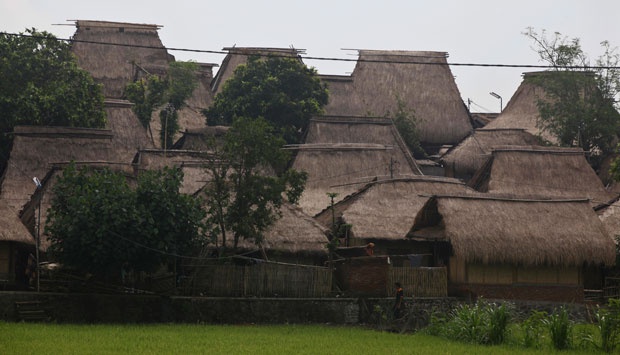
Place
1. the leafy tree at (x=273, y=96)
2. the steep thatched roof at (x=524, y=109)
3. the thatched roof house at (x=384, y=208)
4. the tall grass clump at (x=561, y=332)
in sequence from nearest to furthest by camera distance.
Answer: the tall grass clump at (x=561, y=332) → the thatched roof house at (x=384, y=208) → the leafy tree at (x=273, y=96) → the steep thatched roof at (x=524, y=109)

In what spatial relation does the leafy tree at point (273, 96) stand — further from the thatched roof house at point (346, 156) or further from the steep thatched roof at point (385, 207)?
the steep thatched roof at point (385, 207)

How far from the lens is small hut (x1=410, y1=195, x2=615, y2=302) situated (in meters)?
30.8

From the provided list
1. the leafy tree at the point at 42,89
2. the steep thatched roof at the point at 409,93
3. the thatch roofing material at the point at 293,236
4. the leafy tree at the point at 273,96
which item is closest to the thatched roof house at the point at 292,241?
the thatch roofing material at the point at 293,236

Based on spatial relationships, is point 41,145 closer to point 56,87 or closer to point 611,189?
point 56,87

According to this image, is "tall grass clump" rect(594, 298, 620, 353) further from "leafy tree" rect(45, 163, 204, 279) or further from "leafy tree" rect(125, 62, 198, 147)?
"leafy tree" rect(125, 62, 198, 147)

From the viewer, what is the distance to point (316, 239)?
31469mm

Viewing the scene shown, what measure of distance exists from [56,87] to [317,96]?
487 inches

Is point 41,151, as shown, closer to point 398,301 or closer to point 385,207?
point 385,207

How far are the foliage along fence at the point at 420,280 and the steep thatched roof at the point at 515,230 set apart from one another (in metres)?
1.06

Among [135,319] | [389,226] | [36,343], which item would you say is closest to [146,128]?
[389,226]

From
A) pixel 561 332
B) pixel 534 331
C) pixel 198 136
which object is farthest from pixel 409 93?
pixel 561 332

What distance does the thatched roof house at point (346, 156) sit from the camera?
129 feet

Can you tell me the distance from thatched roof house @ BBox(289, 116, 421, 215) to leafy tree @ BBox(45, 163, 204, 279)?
10890 millimetres

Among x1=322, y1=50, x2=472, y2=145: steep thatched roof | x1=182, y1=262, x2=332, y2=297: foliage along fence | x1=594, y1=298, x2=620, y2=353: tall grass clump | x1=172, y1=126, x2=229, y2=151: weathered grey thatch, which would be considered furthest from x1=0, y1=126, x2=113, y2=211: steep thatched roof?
x1=594, y1=298, x2=620, y2=353: tall grass clump
